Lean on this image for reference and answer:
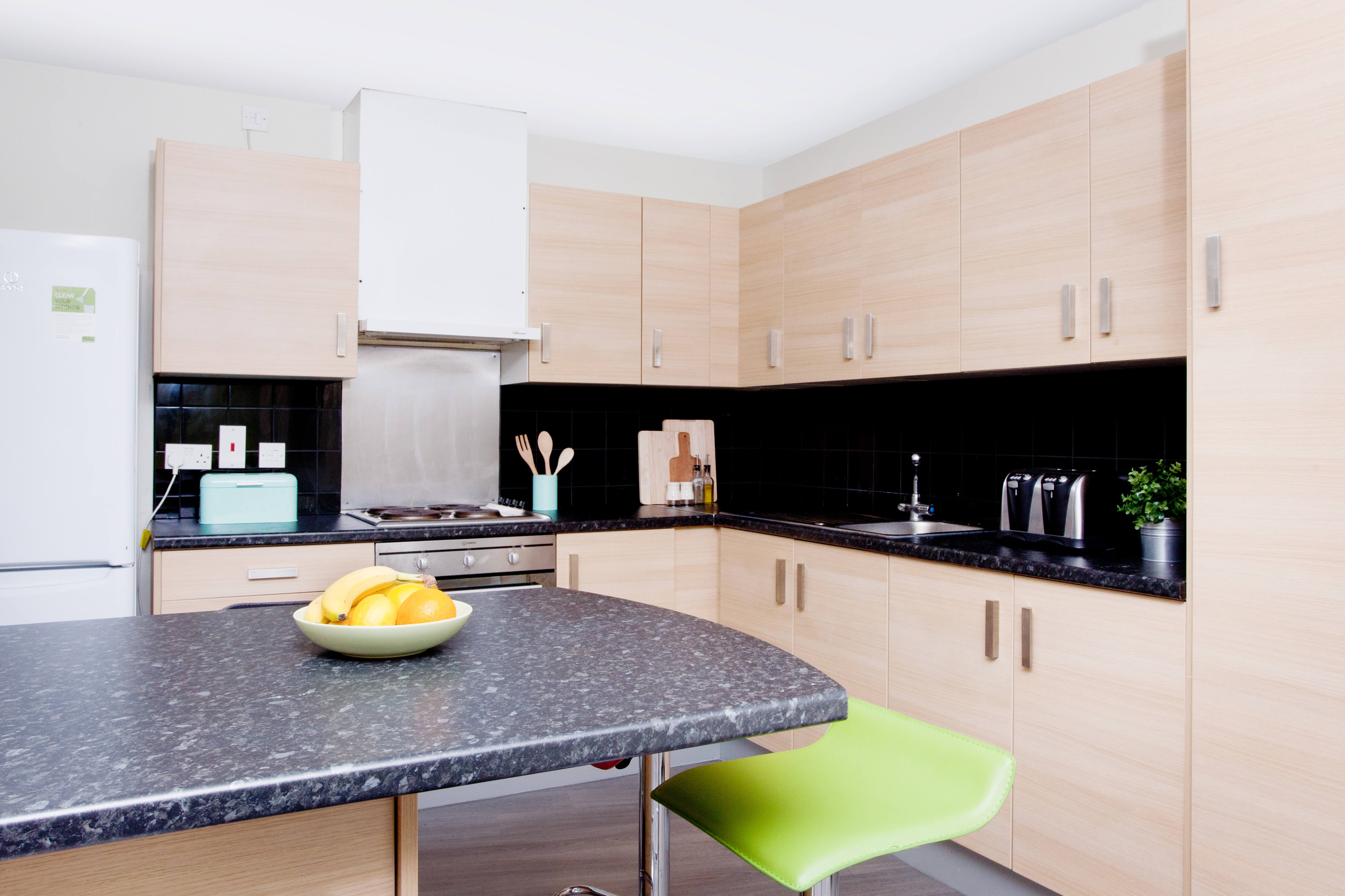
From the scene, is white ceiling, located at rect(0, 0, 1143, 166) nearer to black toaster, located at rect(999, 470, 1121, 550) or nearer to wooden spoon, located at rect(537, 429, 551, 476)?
wooden spoon, located at rect(537, 429, 551, 476)

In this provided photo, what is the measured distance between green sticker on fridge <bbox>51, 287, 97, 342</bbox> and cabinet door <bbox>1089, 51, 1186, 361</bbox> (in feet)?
9.05

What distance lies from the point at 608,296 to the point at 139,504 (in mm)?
1820

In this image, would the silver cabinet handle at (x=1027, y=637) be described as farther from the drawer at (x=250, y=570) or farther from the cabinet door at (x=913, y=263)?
the drawer at (x=250, y=570)

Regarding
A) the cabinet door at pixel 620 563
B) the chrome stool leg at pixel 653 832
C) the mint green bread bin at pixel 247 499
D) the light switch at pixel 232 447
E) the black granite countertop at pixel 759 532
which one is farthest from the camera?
the light switch at pixel 232 447

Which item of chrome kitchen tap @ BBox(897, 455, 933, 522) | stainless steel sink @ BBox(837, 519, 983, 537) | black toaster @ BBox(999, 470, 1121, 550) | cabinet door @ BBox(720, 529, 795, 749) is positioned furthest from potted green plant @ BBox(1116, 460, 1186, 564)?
cabinet door @ BBox(720, 529, 795, 749)

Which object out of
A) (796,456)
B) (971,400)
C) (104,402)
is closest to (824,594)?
(971,400)

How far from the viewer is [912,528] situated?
3188 millimetres

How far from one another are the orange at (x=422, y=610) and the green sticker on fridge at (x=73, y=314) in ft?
6.52

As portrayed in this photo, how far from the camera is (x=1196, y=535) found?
1.88m

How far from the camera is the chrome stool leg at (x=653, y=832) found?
1481 mm

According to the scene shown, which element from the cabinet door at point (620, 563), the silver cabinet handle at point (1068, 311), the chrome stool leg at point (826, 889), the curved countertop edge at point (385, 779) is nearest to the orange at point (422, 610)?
the curved countertop edge at point (385, 779)

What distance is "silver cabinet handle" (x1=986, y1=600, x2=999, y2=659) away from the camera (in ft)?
7.60

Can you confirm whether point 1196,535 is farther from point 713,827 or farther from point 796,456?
point 796,456

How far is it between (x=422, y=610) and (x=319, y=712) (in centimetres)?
23
